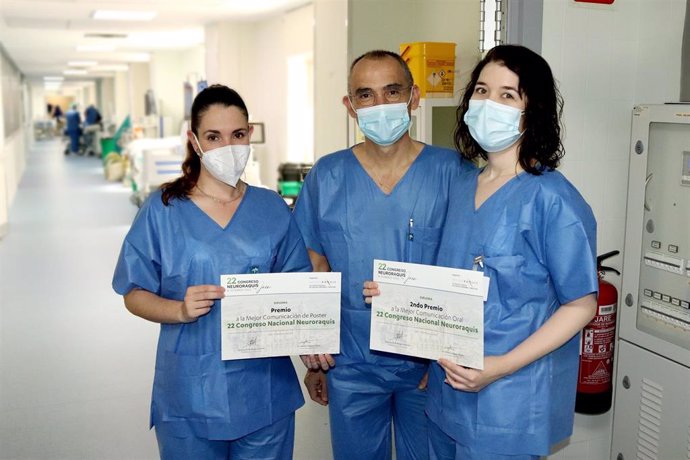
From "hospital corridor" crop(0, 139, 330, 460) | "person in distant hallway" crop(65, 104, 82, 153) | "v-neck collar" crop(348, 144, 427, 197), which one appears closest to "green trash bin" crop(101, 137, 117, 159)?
"person in distant hallway" crop(65, 104, 82, 153)

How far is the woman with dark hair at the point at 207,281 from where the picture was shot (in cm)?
183

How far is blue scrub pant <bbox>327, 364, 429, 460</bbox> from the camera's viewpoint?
198cm

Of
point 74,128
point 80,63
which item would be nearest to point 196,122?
point 80,63

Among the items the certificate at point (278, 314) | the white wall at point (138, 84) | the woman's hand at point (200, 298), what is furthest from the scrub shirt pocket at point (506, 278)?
the white wall at point (138, 84)

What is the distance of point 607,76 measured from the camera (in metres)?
2.44

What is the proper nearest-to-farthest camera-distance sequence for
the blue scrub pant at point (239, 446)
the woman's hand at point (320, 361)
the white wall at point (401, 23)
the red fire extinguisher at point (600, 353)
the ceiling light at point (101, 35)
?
the blue scrub pant at point (239, 446), the woman's hand at point (320, 361), the red fire extinguisher at point (600, 353), the white wall at point (401, 23), the ceiling light at point (101, 35)

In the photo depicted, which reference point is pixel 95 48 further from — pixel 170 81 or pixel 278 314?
pixel 278 314

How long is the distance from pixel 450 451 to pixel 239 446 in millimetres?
548

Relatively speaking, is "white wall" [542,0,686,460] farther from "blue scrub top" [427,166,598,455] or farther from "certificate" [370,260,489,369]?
"certificate" [370,260,489,369]

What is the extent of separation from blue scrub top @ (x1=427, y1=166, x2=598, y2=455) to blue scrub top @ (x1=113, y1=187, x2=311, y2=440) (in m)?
0.51

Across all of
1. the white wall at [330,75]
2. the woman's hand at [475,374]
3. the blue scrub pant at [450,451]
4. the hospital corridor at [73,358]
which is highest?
the white wall at [330,75]

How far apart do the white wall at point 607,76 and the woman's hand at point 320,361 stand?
109cm

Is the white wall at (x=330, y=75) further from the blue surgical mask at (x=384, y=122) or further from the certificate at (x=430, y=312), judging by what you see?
the certificate at (x=430, y=312)

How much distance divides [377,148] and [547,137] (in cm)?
52
